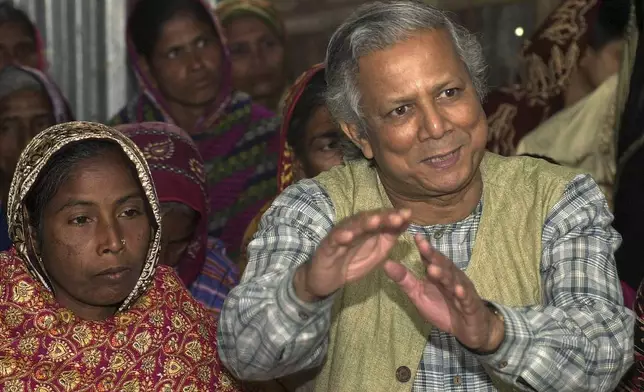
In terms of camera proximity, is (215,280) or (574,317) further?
(215,280)

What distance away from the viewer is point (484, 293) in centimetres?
295

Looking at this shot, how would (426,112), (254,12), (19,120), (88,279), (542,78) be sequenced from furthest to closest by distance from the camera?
(254,12), (19,120), (542,78), (88,279), (426,112)

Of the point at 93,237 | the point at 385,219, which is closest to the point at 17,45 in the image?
A: the point at 93,237

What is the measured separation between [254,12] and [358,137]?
378 cm

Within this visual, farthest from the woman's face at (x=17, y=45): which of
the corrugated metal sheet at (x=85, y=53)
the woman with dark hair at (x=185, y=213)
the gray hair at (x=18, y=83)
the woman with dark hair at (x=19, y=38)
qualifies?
the woman with dark hair at (x=185, y=213)

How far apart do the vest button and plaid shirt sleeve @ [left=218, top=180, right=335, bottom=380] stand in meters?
0.25

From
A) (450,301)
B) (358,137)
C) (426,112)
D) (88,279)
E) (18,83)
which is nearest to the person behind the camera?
(450,301)

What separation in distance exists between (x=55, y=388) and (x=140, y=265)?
446mm

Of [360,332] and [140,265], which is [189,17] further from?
[360,332]

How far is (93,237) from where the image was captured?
10.7 feet

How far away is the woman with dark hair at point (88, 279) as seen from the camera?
10.6 feet

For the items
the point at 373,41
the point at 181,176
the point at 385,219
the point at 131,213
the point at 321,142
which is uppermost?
the point at 373,41

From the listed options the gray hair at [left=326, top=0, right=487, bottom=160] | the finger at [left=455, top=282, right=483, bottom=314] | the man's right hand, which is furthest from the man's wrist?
the gray hair at [left=326, top=0, right=487, bottom=160]

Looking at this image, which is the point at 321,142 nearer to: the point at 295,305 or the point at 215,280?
the point at 215,280
